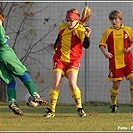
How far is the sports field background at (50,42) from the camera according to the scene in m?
13.8

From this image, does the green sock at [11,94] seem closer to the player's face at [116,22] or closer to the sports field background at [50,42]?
the player's face at [116,22]

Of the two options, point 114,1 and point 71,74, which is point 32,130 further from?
point 114,1

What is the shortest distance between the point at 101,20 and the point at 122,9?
529 mm

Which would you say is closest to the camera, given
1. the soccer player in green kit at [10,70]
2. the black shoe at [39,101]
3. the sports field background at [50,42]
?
the black shoe at [39,101]

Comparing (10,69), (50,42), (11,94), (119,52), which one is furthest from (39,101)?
→ (50,42)

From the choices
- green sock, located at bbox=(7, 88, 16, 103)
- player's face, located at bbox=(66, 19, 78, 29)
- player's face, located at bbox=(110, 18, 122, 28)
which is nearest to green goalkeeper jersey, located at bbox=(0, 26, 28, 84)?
green sock, located at bbox=(7, 88, 16, 103)

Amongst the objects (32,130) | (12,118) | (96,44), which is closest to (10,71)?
(12,118)

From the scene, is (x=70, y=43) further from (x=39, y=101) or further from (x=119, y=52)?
(x=119, y=52)

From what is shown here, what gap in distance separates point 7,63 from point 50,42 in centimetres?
577

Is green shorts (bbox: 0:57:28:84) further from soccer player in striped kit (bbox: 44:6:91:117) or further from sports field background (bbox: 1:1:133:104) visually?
sports field background (bbox: 1:1:133:104)

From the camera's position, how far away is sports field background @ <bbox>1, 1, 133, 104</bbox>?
13820 mm

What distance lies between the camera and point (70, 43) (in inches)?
345

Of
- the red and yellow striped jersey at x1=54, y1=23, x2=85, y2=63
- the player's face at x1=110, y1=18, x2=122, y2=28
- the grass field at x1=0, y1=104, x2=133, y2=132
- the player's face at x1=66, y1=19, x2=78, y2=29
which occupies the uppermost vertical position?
the player's face at x1=110, y1=18, x2=122, y2=28

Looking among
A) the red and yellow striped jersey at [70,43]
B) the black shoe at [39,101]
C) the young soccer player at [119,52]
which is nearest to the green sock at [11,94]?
the black shoe at [39,101]
